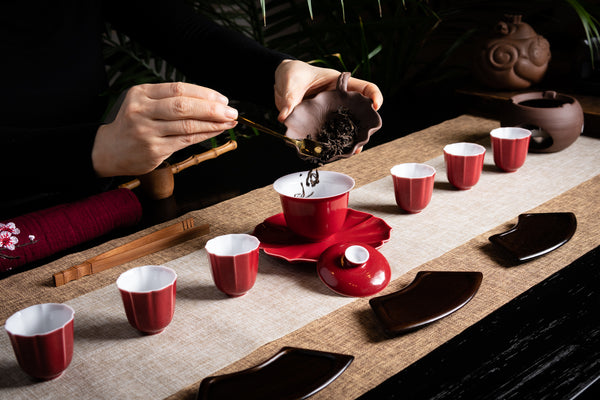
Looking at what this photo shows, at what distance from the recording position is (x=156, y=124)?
87 cm

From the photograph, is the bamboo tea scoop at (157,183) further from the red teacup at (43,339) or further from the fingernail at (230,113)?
the red teacup at (43,339)

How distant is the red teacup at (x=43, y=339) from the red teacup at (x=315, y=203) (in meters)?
0.38

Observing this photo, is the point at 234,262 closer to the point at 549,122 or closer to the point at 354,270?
the point at 354,270

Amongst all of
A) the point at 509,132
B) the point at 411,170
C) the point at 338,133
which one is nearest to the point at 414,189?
the point at 411,170

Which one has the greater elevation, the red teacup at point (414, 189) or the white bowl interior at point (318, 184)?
the white bowl interior at point (318, 184)

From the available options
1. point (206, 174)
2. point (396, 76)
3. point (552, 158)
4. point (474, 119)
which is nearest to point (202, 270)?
point (206, 174)

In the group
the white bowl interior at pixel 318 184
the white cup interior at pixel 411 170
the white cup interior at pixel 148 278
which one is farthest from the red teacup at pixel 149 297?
the white cup interior at pixel 411 170

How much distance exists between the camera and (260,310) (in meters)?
0.81

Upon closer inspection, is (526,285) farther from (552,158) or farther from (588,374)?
(552,158)

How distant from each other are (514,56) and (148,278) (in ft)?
4.46

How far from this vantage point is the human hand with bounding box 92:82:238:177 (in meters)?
0.86

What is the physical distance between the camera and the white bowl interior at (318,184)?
39.0 inches

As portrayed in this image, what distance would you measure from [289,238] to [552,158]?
721mm

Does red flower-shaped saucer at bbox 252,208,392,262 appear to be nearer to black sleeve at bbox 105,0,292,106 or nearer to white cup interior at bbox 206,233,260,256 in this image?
white cup interior at bbox 206,233,260,256
